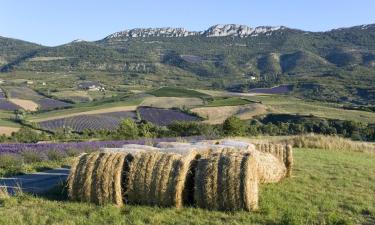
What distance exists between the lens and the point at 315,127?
2095 inches

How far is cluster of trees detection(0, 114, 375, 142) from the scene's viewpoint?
31413 millimetres

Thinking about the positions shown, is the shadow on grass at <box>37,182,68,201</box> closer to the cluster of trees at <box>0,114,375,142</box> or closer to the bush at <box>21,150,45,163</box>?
the bush at <box>21,150,45,163</box>

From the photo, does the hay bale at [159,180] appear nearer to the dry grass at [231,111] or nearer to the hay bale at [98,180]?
the hay bale at [98,180]

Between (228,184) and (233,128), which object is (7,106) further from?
(228,184)

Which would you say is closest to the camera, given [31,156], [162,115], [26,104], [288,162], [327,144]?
[288,162]

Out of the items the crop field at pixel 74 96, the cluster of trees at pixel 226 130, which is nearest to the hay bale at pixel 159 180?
the cluster of trees at pixel 226 130

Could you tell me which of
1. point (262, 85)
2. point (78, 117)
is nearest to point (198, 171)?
point (78, 117)

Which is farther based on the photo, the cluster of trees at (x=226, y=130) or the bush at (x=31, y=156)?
the cluster of trees at (x=226, y=130)

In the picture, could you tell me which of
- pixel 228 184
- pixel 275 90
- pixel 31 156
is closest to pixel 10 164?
pixel 31 156

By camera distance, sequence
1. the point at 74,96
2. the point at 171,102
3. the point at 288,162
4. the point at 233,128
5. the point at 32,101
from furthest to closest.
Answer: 1. the point at 74,96
2. the point at 32,101
3. the point at 171,102
4. the point at 233,128
5. the point at 288,162

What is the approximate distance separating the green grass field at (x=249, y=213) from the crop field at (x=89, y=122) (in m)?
42.2

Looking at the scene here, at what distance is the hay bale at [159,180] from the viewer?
376 inches

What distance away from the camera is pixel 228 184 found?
30.6ft

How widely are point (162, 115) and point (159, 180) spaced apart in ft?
187
